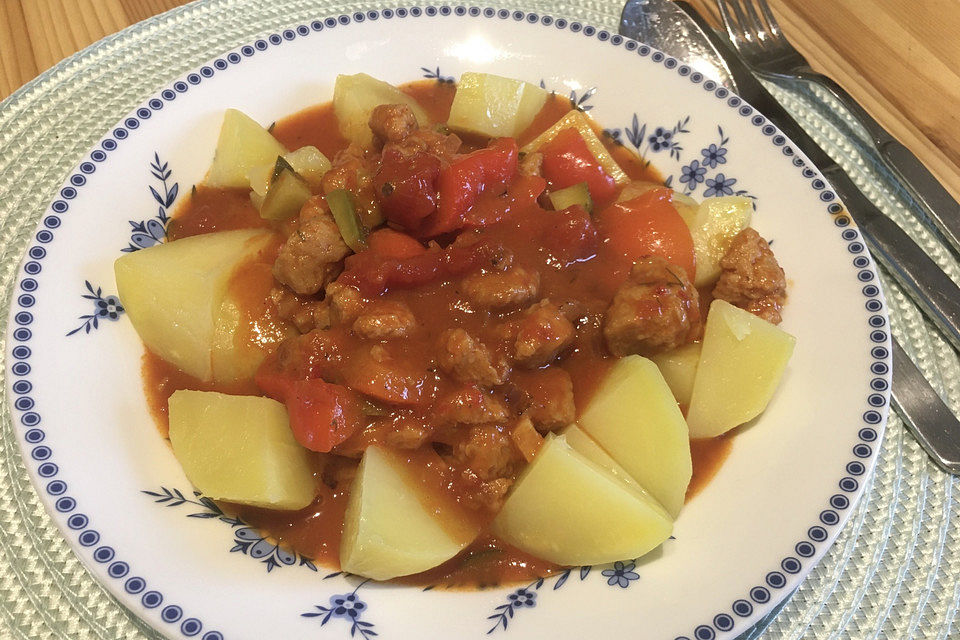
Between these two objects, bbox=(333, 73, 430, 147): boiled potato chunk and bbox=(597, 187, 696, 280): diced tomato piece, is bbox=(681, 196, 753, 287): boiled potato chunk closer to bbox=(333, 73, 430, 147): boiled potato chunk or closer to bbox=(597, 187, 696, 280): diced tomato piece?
bbox=(597, 187, 696, 280): diced tomato piece

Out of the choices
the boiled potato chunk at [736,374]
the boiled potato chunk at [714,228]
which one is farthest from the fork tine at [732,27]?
the boiled potato chunk at [736,374]

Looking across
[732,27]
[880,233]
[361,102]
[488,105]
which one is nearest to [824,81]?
[732,27]

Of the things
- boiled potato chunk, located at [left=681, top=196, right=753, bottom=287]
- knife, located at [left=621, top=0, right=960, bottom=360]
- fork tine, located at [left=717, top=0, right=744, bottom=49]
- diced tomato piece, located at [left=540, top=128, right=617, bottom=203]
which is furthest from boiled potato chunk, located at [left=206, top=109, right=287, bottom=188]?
fork tine, located at [left=717, top=0, right=744, bottom=49]

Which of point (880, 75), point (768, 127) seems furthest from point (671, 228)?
point (880, 75)

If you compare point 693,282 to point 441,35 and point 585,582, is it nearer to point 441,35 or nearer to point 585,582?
point 585,582

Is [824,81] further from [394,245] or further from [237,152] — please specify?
[237,152]

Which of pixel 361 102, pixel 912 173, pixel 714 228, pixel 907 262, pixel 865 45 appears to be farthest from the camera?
pixel 865 45
